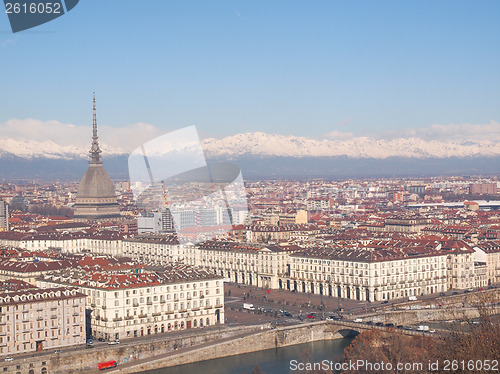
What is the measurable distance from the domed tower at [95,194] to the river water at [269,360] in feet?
139

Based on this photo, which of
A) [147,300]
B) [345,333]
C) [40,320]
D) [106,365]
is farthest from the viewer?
[345,333]

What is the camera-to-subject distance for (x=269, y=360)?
28.1 meters

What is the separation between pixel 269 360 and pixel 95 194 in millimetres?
44891

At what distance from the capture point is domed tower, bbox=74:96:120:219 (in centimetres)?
7044

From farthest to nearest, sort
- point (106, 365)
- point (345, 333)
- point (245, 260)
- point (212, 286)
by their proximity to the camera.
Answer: point (245, 260), point (212, 286), point (345, 333), point (106, 365)

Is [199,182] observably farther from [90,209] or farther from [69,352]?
[69,352]

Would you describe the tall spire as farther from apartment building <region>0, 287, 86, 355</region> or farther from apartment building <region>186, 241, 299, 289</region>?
apartment building <region>0, 287, 86, 355</region>

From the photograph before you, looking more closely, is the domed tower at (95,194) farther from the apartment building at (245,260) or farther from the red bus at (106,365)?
the red bus at (106,365)

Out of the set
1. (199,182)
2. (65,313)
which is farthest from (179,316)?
(199,182)

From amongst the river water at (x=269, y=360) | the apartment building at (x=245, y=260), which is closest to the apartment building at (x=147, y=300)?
the river water at (x=269, y=360)

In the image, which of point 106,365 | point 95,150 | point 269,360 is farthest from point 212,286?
point 95,150

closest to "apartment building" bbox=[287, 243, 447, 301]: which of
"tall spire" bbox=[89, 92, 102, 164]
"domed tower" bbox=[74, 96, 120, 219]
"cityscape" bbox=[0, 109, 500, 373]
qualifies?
"cityscape" bbox=[0, 109, 500, 373]

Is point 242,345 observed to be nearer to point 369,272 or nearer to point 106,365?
point 106,365

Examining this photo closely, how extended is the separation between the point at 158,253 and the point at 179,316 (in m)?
17.1
